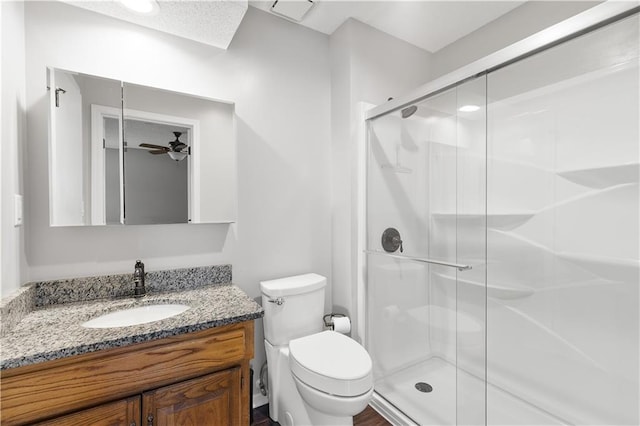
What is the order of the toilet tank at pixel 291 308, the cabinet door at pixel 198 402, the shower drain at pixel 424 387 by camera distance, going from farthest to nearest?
the shower drain at pixel 424 387, the toilet tank at pixel 291 308, the cabinet door at pixel 198 402

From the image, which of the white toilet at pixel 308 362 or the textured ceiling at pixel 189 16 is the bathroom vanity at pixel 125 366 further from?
the textured ceiling at pixel 189 16

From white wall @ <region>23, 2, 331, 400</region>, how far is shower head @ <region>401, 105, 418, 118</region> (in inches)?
22.8

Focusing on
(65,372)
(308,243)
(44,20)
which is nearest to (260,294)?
(308,243)

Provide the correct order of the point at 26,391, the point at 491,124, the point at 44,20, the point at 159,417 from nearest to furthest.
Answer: the point at 26,391 → the point at 159,417 → the point at 44,20 → the point at 491,124

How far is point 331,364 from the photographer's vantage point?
4.68ft

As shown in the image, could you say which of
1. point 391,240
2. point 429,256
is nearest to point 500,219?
point 429,256

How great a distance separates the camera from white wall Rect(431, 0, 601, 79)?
5.84 ft

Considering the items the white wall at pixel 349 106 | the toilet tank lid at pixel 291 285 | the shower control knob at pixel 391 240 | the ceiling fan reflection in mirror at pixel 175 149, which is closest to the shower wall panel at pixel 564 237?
Answer: the shower control knob at pixel 391 240

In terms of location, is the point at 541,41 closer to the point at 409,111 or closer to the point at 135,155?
the point at 409,111

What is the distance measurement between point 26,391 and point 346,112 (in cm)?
199

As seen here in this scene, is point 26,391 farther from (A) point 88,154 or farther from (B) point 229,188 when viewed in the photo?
(B) point 229,188

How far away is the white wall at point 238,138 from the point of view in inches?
54.4

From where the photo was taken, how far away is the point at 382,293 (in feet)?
6.59

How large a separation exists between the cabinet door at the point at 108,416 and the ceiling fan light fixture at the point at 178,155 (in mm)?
1098
